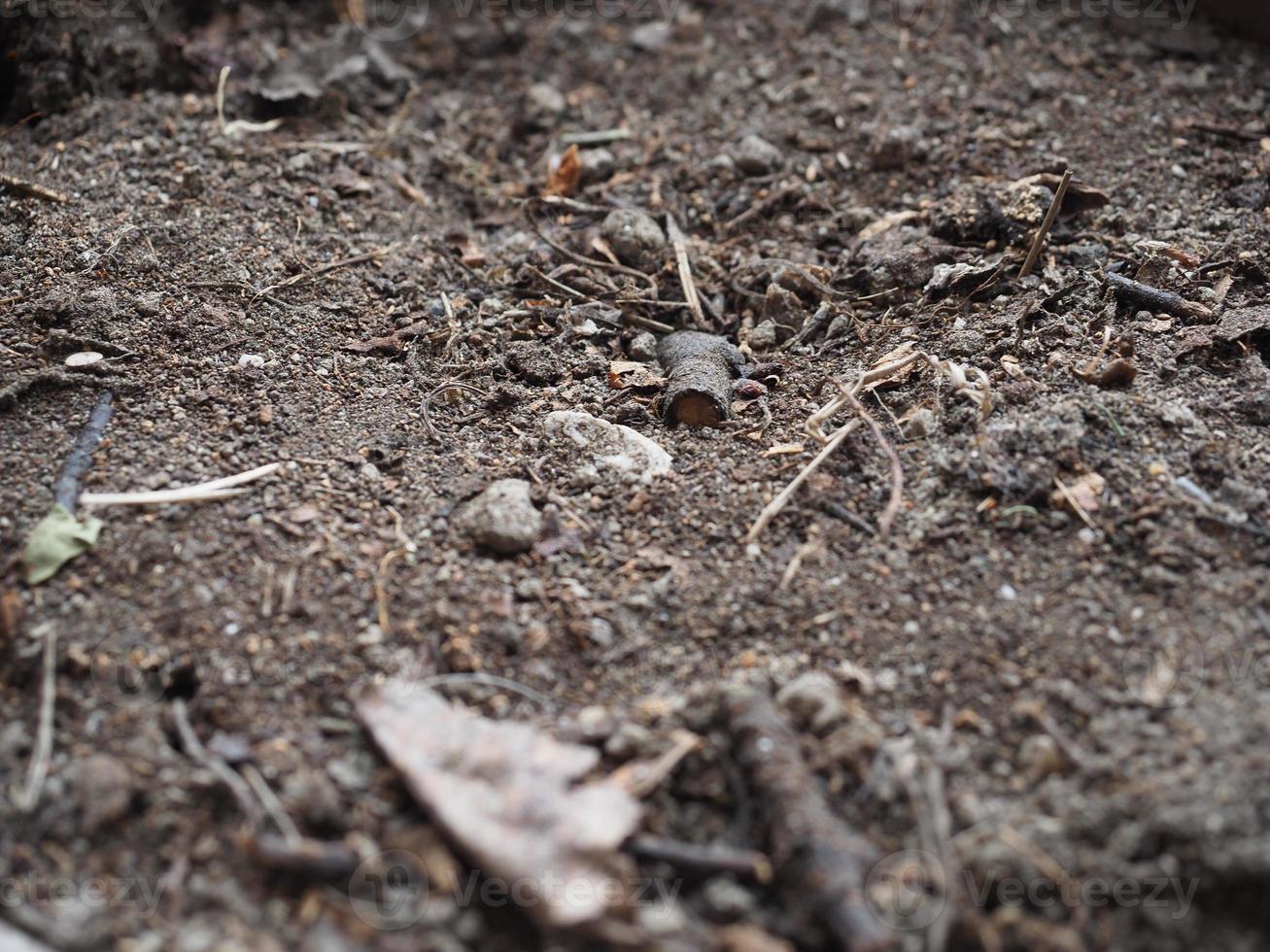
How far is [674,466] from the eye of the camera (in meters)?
1.95

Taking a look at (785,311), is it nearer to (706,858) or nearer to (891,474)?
(891,474)

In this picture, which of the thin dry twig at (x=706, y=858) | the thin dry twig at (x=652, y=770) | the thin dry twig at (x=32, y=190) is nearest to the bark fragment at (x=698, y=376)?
the thin dry twig at (x=652, y=770)

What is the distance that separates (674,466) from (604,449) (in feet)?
0.47

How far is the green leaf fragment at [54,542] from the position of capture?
1661 mm

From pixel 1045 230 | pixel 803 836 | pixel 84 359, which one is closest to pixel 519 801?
pixel 803 836

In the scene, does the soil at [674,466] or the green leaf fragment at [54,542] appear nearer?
the soil at [674,466]

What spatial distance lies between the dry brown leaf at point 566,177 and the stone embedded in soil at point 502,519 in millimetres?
1115

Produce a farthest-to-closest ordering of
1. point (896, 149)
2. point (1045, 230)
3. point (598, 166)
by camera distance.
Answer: point (598, 166) < point (896, 149) < point (1045, 230)

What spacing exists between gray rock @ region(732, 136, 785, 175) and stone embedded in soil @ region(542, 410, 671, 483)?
40.0 inches

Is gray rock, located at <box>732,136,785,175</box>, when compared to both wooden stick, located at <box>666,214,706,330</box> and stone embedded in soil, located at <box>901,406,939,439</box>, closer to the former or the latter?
wooden stick, located at <box>666,214,706,330</box>

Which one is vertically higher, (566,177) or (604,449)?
(566,177)

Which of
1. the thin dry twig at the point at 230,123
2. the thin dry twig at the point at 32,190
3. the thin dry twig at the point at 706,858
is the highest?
the thin dry twig at the point at 230,123

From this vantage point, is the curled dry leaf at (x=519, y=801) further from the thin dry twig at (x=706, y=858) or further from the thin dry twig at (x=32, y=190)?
the thin dry twig at (x=32, y=190)

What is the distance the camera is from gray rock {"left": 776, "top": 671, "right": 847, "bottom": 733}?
150 cm
